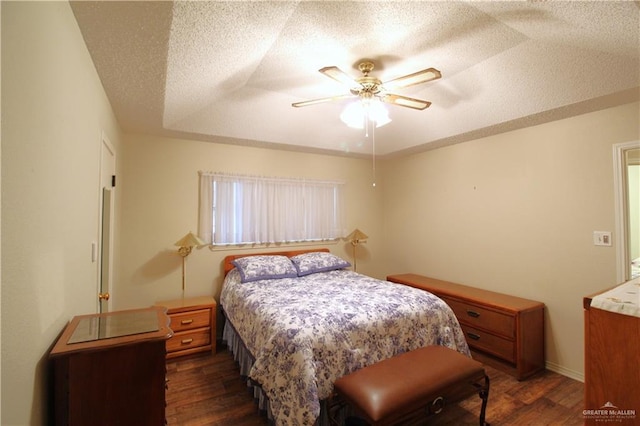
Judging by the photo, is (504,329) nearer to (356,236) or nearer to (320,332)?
(320,332)

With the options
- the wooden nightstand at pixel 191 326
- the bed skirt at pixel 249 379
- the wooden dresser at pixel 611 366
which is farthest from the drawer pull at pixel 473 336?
the wooden nightstand at pixel 191 326

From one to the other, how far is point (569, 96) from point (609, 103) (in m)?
0.34

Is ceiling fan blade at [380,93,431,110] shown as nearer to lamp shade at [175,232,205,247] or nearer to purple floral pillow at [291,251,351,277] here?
purple floral pillow at [291,251,351,277]

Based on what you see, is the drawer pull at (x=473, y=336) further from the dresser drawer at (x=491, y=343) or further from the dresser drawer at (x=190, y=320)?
the dresser drawer at (x=190, y=320)

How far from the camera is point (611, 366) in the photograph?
1.32 m

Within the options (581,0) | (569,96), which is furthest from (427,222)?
(581,0)

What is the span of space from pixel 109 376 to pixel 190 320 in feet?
6.20

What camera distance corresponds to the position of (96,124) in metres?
1.79

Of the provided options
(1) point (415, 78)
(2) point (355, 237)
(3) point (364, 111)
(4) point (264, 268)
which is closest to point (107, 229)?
(4) point (264, 268)

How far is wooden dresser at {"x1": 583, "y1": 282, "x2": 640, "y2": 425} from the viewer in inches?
49.5

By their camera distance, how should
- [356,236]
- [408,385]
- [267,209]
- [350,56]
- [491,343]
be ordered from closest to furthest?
[408,385] < [350,56] < [491,343] < [267,209] < [356,236]

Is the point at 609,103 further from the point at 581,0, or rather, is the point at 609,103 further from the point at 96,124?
the point at 96,124

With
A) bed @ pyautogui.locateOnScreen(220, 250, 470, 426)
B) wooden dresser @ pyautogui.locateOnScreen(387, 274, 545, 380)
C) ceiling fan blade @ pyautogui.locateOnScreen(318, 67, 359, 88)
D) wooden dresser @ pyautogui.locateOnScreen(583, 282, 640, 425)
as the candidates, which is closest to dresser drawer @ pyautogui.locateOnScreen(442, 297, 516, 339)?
wooden dresser @ pyautogui.locateOnScreen(387, 274, 545, 380)

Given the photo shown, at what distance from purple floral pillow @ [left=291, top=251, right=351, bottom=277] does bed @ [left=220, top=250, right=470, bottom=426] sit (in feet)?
1.05
